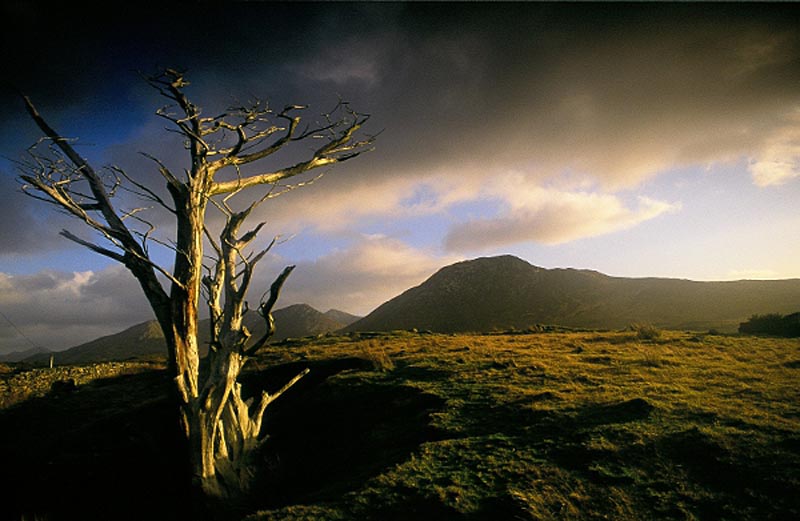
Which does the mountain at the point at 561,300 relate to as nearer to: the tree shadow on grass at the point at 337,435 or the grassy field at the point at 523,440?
the grassy field at the point at 523,440

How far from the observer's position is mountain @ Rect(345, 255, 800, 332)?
70.8m

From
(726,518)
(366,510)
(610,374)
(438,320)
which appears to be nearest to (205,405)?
(366,510)

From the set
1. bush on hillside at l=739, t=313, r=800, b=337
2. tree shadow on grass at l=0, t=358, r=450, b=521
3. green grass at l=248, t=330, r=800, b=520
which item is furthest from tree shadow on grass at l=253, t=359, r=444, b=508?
bush on hillside at l=739, t=313, r=800, b=337

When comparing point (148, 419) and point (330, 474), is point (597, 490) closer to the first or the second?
point (330, 474)

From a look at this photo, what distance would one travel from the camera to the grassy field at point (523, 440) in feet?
16.3

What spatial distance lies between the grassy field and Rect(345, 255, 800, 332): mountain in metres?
36.9

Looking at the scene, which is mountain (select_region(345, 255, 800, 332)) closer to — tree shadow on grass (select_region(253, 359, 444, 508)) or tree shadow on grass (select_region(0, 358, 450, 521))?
tree shadow on grass (select_region(253, 359, 444, 508))

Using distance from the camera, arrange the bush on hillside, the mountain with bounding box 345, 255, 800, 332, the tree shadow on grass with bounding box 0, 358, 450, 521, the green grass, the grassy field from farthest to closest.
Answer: the mountain with bounding box 345, 255, 800, 332
the bush on hillside
the tree shadow on grass with bounding box 0, 358, 450, 521
the grassy field
the green grass

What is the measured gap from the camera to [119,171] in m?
6.67

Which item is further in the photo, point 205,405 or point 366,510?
point 205,405

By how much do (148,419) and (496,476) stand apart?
40.9 ft

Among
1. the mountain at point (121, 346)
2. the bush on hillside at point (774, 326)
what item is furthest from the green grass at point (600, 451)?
the mountain at point (121, 346)

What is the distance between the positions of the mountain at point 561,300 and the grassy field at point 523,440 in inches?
1452

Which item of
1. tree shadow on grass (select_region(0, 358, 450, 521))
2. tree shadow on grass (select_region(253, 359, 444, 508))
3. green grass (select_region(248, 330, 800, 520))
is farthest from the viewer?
tree shadow on grass (select_region(0, 358, 450, 521))
